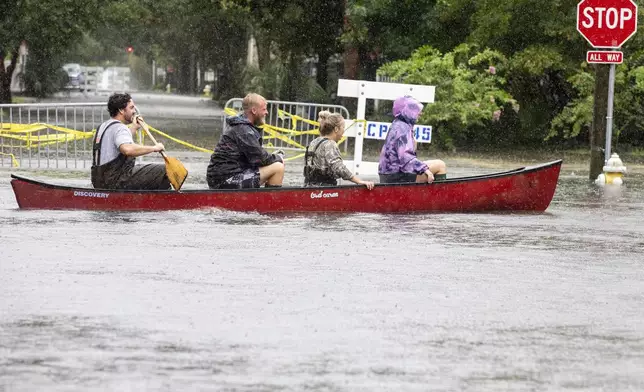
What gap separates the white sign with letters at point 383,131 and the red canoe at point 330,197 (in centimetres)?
557

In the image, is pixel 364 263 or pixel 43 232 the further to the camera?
pixel 43 232

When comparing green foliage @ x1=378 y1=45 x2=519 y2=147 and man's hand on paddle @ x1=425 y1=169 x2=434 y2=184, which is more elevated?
green foliage @ x1=378 y1=45 x2=519 y2=147

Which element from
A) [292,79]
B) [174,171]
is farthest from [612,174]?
[292,79]

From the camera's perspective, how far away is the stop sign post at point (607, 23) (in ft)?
75.2

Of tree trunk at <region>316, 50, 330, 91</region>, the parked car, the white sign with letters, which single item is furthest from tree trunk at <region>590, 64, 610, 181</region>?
the parked car

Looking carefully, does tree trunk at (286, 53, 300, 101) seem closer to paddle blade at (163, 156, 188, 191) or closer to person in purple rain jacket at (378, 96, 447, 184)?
person in purple rain jacket at (378, 96, 447, 184)

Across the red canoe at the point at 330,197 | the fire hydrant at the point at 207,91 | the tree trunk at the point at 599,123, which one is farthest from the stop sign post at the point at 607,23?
the fire hydrant at the point at 207,91

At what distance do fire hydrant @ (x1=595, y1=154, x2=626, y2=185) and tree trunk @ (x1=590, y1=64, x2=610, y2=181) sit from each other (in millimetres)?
723

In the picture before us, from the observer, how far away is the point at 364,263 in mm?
11562

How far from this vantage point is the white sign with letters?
2194 cm

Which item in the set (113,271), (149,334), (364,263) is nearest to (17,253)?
(113,271)

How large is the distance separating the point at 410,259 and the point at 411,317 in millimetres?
3129

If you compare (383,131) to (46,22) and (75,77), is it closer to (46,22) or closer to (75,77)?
(46,22)

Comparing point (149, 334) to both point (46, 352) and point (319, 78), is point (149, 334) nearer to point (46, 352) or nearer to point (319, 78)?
point (46, 352)
